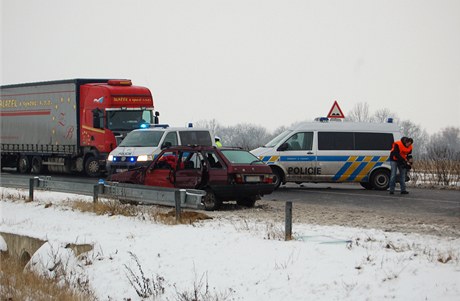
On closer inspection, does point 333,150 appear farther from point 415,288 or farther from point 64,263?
point 415,288

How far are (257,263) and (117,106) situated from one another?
722 inches

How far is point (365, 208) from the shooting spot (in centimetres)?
1706

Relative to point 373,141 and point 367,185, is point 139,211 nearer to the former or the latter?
point 373,141

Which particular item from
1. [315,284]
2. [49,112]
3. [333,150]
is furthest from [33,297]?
[49,112]

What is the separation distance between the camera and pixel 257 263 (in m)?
10.4

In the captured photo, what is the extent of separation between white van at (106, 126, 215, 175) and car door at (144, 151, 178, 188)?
4.26 meters

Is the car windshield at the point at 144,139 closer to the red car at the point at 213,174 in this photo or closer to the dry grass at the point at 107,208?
the red car at the point at 213,174

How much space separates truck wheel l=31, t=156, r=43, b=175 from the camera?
33469mm

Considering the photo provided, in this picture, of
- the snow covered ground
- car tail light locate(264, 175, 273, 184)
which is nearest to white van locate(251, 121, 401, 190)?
car tail light locate(264, 175, 273, 184)

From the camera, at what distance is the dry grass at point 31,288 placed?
11602mm

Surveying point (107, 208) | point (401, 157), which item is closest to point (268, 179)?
point (107, 208)

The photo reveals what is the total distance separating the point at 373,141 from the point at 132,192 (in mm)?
9466

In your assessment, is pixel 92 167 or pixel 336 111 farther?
pixel 92 167

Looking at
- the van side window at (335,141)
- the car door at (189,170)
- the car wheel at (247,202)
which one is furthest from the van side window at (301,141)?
the car door at (189,170)
